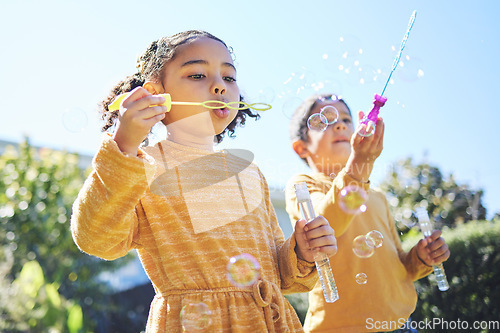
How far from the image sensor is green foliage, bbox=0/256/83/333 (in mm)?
5102

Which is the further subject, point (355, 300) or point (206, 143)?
point (355, 300)

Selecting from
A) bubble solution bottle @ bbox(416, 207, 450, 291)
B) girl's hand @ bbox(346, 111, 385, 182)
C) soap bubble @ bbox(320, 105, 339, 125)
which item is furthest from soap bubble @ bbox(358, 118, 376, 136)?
bubble solution bottle @ bbox(416, 207, 450, 291)

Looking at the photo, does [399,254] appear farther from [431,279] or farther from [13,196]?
[13,196]

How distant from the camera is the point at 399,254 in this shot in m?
2.31

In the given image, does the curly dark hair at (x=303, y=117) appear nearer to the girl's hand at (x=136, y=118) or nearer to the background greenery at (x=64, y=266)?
the background greenery at (x=64, y=266)

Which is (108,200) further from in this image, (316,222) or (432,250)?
(432,250)

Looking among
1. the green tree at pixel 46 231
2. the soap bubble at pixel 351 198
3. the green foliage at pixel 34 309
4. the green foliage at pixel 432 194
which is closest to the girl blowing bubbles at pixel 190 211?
the soap bubble at pixel 351 198

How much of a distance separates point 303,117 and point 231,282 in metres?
1.48

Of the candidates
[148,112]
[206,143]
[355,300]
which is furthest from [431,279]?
[148,112]

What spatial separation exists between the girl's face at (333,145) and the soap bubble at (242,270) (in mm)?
1023

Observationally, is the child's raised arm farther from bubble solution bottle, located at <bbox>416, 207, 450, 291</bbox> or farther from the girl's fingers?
bubble solution bottle, located at <bbox>416, 207, 450, 291</bbox>

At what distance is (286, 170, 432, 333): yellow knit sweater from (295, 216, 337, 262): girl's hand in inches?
13.4

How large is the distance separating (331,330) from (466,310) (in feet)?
9.02

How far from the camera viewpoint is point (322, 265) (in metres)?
1.56
